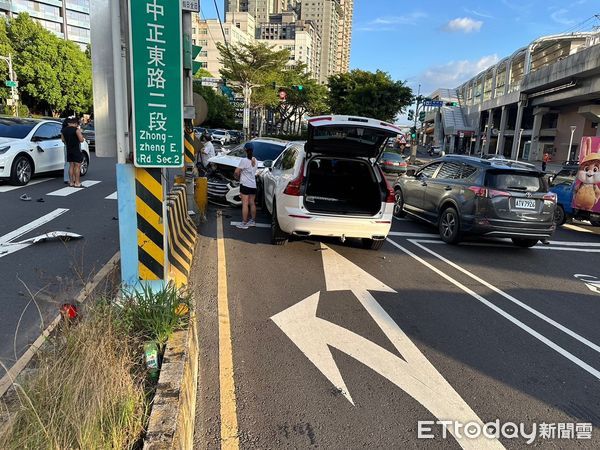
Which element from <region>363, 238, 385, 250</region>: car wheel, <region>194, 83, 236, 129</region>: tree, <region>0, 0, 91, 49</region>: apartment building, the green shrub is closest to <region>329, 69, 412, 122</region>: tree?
<region>194, 83, 236, 129</region>: tree

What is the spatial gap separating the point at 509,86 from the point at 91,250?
2132 inches

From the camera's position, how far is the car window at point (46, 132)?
39.6ft

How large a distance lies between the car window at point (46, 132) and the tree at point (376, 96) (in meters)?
34.3

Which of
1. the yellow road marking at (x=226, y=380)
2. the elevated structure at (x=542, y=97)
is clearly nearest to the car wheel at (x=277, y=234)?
the yellow road marking at (x=226, y=380)

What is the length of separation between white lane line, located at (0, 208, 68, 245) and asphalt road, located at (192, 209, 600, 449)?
9.64 ft

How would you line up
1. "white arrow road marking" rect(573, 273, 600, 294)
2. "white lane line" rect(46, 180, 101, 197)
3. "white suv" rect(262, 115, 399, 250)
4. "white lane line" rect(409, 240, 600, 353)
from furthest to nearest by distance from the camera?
1. "white lane line" rect(46, 180, 101, 197)
2. "white suv" rect(262, 115, 399, 250)
3. "white arrow road marking" rect(573, 273, 600, 294)
4. "white lane line" rect(409, 240, 600, 353)

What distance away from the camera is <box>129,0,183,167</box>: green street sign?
11.7 ft

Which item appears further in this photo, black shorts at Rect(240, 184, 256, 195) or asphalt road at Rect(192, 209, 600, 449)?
black shorts at Rect(240, 184, 256, 195)

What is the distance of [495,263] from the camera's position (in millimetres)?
7496

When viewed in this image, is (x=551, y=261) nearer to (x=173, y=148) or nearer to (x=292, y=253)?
(x=292, y=253)

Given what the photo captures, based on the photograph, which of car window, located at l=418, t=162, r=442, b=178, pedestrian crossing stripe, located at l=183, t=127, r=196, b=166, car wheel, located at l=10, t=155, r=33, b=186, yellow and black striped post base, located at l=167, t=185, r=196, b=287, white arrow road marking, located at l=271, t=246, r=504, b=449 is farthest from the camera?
car wheel, located at l=10, t=155, r=33, b=186

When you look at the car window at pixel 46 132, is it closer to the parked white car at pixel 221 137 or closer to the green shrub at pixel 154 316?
the green shrub at pixel 154 316

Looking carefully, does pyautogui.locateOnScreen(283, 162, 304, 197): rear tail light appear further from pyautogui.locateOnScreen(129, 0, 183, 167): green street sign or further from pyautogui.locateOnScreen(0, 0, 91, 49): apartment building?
pyautogui.locateOnScreen(0, 0, 91, 49): apartment building

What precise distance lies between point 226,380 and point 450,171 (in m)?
7.19
